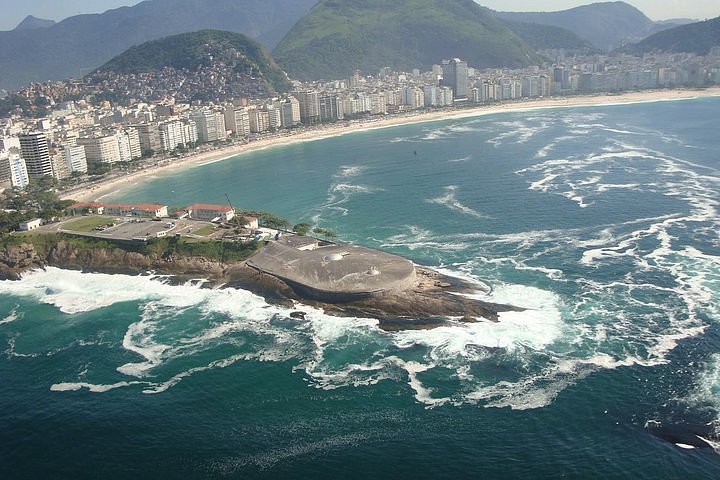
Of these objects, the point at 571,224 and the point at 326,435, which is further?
the point at 571,224

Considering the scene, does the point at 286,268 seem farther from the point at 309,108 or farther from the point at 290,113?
the point at 309,108

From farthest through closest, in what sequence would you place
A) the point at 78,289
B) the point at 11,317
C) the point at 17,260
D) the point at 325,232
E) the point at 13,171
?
the point at 13,171
the point at 325,232
the point at 17,260
the point at 78,289
the point at 11,317

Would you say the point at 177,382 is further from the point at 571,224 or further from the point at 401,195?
the point at 401,195

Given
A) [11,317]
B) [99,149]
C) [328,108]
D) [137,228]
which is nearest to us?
[11,317]

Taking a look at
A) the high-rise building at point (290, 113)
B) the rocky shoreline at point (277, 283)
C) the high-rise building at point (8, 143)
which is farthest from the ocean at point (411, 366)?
the high-rise building at point (290, 113)

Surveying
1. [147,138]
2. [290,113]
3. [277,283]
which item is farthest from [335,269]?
[290,113]

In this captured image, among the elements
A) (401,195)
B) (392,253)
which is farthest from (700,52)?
(392,253)

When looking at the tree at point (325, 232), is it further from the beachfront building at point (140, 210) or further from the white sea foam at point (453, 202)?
the beachfront building at point (140, 210)
